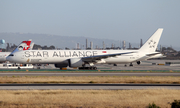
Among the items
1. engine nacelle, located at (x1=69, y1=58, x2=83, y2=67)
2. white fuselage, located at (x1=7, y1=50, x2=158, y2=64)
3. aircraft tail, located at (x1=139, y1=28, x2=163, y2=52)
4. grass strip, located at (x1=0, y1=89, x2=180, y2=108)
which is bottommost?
grass strip, located at (x1=0, y1=89, x2=180, y2=108)

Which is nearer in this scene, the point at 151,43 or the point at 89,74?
the point at 89,74

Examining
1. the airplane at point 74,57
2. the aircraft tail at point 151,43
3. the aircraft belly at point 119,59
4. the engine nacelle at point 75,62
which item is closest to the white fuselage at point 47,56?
the airplane at point 74,57

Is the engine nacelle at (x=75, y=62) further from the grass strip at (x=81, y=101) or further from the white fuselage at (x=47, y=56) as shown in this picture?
the grass strip at (x=81, y=101)

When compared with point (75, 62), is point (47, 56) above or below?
above

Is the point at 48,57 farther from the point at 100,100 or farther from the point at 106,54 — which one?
the point at 100,100

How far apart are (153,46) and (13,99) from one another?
44.9 metres

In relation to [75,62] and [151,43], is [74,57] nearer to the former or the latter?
[75,62]

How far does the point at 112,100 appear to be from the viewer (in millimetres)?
15977

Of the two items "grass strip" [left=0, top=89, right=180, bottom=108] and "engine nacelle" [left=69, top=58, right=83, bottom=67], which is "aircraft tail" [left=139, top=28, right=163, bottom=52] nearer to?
"engine nacelle" [left=69, top=58, right=83, bottom=67]

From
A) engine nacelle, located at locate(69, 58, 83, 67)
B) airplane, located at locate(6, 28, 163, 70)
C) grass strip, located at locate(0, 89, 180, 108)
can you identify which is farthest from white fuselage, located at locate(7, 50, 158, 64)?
grass strip, located at locate(0, 89, 180, 108)

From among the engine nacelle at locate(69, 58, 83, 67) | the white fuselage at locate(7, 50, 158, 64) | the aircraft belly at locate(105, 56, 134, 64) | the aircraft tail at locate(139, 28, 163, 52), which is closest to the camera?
the engine nacelle at locate(69, 58, 83, 67)

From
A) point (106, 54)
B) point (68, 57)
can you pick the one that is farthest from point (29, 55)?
point (106, 54)

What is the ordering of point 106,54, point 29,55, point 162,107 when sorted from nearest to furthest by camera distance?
point 162,107
point 29,55
point 106,54

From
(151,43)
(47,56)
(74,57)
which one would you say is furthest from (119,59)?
(47,56)
